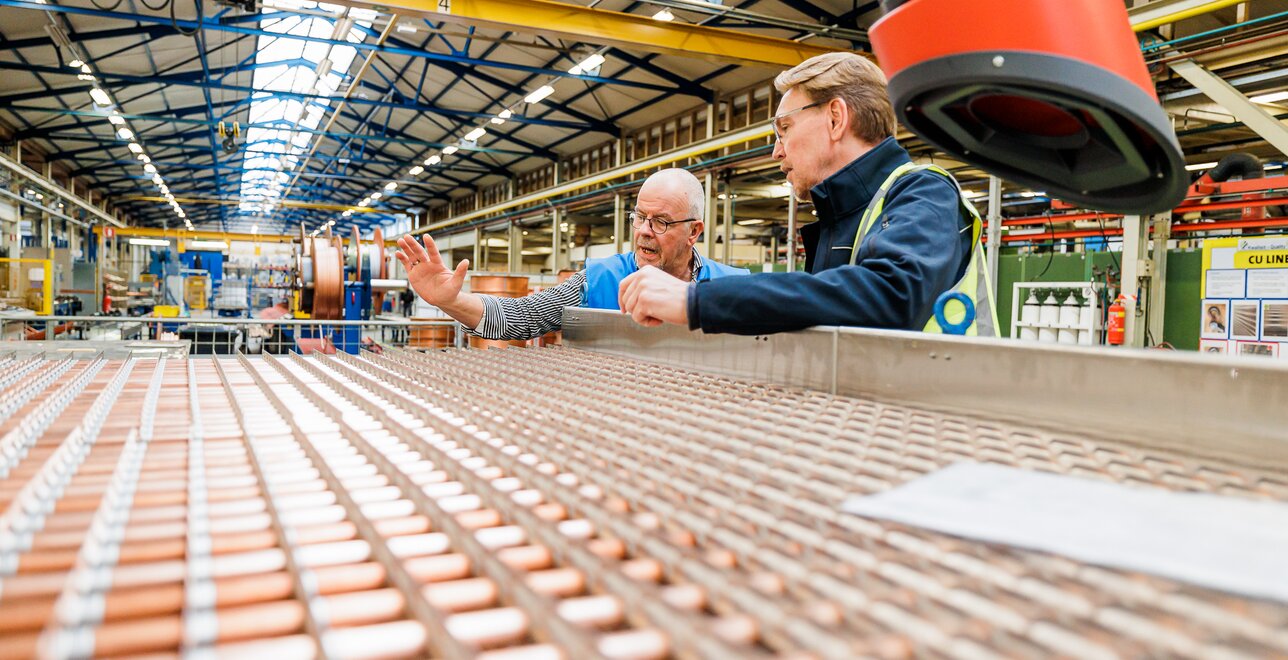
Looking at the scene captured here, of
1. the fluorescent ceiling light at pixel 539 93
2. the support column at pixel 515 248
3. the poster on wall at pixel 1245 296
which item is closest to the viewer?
the poster on wall at pixel 1245 296

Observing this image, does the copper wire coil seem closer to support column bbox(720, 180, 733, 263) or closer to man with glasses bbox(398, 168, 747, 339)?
man with glasses bbox(398, 168, 747, 339)

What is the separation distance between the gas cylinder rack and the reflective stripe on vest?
5135mm

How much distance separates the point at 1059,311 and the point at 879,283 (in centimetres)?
604

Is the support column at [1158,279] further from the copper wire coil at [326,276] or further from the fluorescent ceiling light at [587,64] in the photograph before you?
the copper wire coil at [326,276]

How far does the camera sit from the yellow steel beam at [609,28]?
6410mm

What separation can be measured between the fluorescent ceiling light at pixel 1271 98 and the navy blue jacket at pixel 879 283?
18.4 feet

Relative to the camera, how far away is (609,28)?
7.03 metres

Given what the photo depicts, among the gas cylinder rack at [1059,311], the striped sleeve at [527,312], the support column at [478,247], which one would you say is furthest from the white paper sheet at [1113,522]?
the support column at [478,247]

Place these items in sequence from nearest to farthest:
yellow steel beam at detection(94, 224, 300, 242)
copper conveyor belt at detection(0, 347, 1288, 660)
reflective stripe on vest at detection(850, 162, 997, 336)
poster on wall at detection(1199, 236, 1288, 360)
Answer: copper conveyor belt at detection(0, 347, 1288, 660) < reflective stripe on vest at detection(850, 162, 997, 336) < poster on wall at detection(1199, 236, 1288, 360) < yellow steel beam at detection(94, 224, 300, 242)

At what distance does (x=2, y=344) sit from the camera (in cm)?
178

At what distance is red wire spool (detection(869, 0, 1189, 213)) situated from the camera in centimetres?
85

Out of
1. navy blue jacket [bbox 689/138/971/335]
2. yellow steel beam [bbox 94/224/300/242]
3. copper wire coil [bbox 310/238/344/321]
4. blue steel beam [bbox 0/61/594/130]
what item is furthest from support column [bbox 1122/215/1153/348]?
yellow steel beam [bbox 94/224/300/242]

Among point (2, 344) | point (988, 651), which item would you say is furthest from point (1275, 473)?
point (2, 344)

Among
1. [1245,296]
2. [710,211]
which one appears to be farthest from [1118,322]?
[710,211]
